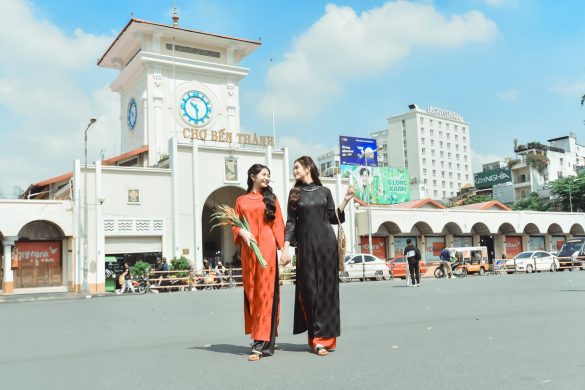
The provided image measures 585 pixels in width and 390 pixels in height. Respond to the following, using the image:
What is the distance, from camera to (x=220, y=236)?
37.6 metres

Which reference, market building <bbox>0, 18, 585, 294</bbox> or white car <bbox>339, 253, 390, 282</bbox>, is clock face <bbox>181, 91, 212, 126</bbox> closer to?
market building <bbox>0, 18, 585, 294</bbox>

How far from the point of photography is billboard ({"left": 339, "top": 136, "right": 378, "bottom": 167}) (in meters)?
56.3

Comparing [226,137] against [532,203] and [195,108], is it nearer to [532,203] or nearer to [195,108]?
[195,108]

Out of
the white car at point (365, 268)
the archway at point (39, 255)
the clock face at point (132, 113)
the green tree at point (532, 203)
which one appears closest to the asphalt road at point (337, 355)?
the white car at point (365, 268)

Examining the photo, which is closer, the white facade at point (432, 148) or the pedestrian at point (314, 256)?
the pedestrian at point (314, 256)

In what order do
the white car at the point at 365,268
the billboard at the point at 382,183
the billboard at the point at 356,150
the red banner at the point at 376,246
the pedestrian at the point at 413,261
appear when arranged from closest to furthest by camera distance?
the pedestrian at the point at 413,261 < the white car at the point at 365,268 < the red banner at the point at 376,246 < the billboard at the point at 356,150 < the billboard at the point at 382,183

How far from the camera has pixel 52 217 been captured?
29359mm

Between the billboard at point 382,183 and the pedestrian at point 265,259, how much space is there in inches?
2043

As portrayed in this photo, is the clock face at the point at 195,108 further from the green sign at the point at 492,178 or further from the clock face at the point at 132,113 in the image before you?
the green sign at the point at 492,178

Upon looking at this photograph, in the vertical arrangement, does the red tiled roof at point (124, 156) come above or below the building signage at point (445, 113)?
below

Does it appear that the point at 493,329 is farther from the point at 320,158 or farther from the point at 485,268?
the point at 320,158

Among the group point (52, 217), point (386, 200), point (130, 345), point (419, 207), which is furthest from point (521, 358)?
point (386, 200)

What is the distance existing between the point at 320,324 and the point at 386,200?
55682 mm

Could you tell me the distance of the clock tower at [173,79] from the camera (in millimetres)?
38188
